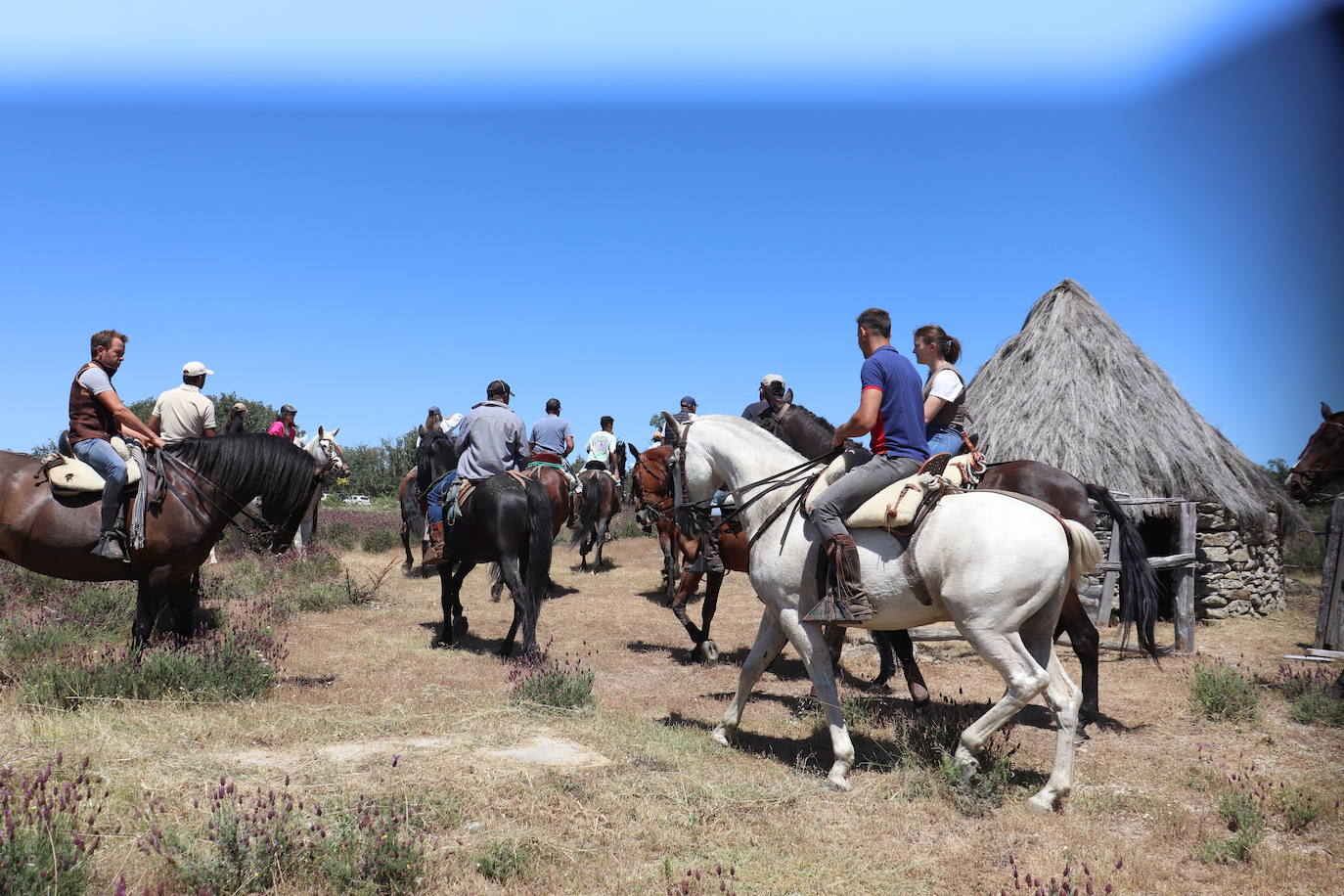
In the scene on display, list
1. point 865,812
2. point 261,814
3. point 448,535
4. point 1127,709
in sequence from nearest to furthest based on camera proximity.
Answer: point 261,814
point 865,812
point 1127,709
point 448,535

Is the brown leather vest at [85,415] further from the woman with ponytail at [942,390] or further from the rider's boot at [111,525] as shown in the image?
the woman with ponytail at [942,390]

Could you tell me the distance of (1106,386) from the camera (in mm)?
12906

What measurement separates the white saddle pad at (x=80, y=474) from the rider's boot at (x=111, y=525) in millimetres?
125

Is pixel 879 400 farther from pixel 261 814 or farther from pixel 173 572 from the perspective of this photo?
pixel 173 572

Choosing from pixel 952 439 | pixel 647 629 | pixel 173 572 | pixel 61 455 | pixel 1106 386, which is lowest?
pixel 647 629

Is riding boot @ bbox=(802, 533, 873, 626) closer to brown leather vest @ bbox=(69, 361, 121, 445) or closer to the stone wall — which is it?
brown leather vest @ bbox=(69, 361, 121, 445)

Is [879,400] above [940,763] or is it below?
above

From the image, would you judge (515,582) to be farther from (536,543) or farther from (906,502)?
(906,502)

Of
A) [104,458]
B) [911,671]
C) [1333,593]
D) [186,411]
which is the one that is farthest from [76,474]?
[1333,593]

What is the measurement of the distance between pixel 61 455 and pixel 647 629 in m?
6.76

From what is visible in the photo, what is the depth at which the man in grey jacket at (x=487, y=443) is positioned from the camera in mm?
8500

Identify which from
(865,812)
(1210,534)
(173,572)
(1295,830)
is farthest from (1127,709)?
(173,572)

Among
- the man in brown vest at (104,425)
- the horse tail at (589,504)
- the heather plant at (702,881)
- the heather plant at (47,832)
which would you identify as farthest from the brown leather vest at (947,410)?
the horse tail at (589,504)

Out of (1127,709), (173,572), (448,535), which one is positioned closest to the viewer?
(173,572)
